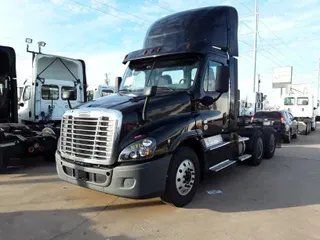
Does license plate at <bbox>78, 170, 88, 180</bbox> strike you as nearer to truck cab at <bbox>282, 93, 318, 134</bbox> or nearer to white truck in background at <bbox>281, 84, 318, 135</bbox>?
white truck in background at <bbox>281, 84, 318, 135</bbox>

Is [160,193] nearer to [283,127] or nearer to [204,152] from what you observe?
[204,152]

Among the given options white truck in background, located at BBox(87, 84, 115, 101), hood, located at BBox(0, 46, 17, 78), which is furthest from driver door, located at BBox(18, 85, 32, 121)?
white truck in background, located at BBox(87, 84, 115, 101)

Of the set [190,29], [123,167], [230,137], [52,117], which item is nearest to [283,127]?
[230,137]

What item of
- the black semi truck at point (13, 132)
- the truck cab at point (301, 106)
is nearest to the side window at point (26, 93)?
the black semi truck at point (13, 132)

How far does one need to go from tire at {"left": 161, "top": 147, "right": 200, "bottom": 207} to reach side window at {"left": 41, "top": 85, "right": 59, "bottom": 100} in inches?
295

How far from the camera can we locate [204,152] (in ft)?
16.5

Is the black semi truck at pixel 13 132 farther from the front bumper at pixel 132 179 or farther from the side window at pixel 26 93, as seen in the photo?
the front bumper at pixel 132 179

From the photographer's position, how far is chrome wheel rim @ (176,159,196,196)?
14.8 ft

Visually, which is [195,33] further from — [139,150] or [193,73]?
[139,150]

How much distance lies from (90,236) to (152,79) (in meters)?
2.89

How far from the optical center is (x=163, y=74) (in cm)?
527

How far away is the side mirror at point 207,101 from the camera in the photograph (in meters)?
5.09

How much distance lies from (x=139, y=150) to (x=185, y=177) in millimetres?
1056

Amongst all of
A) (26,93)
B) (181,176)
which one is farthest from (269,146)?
(26,93)
